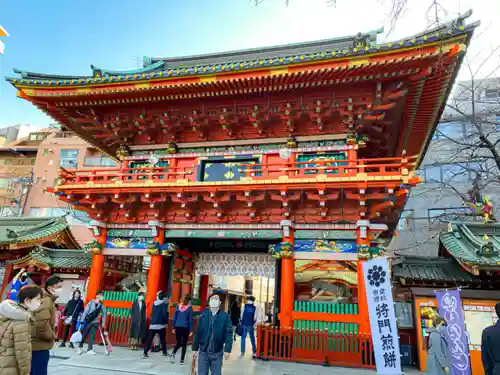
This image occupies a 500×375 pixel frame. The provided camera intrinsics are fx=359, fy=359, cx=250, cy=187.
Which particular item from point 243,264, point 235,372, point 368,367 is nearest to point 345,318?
point 368,367

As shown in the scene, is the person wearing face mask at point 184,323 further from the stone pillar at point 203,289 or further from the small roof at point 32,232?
the small roof at point 32,232

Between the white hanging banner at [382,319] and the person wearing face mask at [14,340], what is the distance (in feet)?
17.7

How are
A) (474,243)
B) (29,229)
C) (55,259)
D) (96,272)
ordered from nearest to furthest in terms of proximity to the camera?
(474,243)
(96,272)
(55,259)
(29,229)

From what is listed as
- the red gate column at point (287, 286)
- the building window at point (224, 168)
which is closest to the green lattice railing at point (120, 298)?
the building window at point (224, 168)

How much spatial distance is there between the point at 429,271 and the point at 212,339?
7971 millimetres

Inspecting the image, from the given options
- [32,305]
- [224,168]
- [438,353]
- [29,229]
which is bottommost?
[438,353]

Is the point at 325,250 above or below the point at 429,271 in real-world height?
above

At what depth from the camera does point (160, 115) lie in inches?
488

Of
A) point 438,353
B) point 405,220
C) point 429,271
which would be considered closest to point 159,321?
point 438,353

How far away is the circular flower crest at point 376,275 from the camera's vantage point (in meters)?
6.86

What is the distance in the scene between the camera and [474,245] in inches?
416

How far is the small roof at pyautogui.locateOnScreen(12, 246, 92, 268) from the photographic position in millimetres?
14086

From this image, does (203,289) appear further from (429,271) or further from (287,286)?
(429,271)

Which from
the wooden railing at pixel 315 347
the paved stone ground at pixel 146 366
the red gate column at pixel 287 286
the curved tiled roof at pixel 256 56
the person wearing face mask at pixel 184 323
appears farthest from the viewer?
the red gate column at pixel 287 286
